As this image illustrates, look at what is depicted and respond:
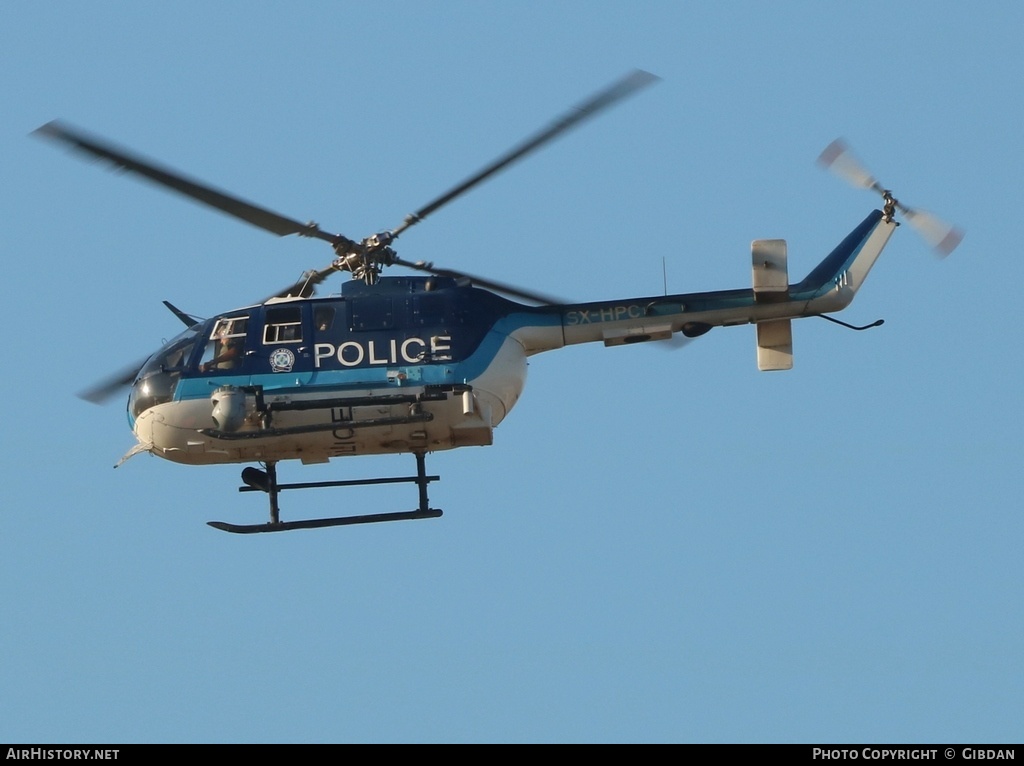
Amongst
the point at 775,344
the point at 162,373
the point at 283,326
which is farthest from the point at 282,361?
the point at 775,344

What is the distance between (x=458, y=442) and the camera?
22.5 meters

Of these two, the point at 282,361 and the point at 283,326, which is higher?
the point at 283,326

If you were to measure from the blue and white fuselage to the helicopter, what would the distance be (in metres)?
0.01

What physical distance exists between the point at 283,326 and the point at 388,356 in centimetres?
119

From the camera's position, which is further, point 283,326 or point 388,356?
point 283,326

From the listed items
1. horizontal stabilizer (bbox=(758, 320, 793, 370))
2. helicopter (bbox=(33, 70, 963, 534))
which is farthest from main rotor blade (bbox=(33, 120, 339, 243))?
horizontal stabilizer (bbox=(758, 320, 793, 370))

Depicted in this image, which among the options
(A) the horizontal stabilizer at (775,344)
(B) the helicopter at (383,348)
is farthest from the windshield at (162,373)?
(A) the horizontal stabilizer at (775,344)

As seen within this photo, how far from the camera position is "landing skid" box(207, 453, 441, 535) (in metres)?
22.3

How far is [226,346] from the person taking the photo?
74.2 ft

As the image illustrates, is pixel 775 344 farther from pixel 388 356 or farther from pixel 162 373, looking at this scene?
pixel 162 373

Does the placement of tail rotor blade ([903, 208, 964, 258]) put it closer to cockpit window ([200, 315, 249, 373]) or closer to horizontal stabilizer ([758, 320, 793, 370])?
horizontal stabilizer ([758, 320, 793, 370])
